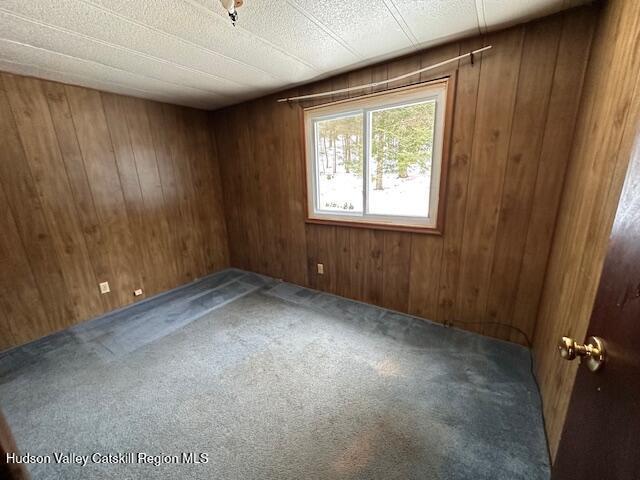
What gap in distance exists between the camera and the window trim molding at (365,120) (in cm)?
191

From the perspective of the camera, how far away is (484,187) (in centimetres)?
189

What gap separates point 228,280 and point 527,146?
11.1ft

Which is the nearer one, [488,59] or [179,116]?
[488,59]

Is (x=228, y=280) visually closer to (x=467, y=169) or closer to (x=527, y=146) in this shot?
(x=467, y=169)

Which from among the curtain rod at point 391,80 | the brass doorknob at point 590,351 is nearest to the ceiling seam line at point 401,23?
the curtain rod at point 391,80

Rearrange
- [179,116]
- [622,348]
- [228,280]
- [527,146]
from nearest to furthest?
[622,348], [527,146], [179,116], [228,280]

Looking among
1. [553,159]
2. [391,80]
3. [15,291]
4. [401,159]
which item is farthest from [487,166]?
[15,291]

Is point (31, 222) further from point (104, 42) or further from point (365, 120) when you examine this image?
point (365, 120)

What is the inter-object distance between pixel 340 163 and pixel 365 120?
47 centimetres

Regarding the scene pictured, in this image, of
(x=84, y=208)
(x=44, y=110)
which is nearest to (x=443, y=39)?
(x=44, y=110)

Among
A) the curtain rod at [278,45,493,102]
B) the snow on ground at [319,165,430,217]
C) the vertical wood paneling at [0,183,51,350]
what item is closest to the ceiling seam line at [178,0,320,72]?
the curtain rod at [278,45,493,102]

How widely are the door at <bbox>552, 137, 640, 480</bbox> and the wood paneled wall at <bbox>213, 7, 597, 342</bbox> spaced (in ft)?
4.47

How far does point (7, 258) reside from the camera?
6.84 feet

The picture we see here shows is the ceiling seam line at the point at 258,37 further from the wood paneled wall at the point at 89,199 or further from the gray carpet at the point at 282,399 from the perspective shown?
the gray carpet at the point at 282,399
